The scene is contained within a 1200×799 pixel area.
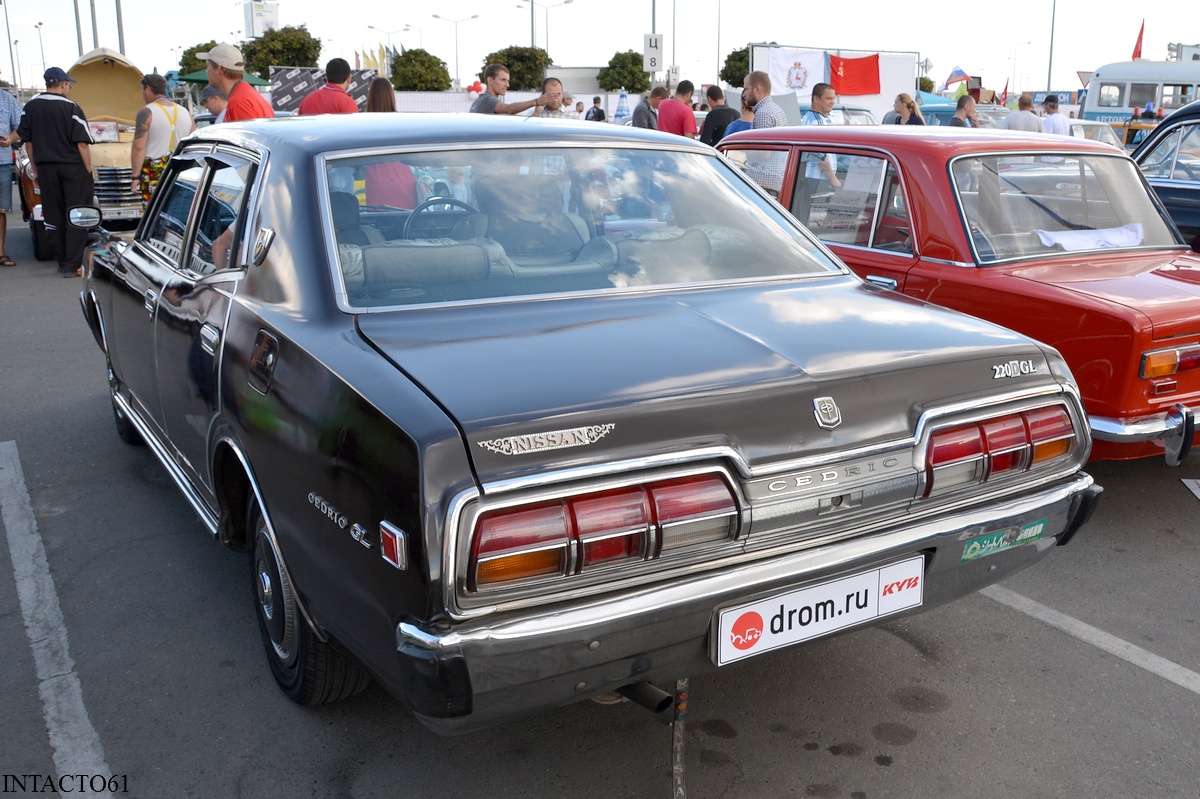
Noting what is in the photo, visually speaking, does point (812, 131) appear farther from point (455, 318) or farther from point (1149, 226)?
point (455, 318)

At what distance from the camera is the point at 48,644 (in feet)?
11.0

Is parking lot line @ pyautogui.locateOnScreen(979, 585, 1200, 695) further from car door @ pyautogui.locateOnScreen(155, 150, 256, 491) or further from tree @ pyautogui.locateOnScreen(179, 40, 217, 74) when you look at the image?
tree @ pyautogui.locateOnScreen(179, 40, 217, 74)

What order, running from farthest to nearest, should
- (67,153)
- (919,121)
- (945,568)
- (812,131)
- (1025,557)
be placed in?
(919,121) → (67,153) → (812,131) → (1025,557) → (945,568)

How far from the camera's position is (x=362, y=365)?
7.68ft

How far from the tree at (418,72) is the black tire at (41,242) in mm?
49562

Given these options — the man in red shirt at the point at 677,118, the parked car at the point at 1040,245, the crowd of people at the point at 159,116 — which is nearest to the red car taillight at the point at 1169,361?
the parked car at the point at 1040,245

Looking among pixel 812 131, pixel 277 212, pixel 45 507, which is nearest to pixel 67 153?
pixel 45 507

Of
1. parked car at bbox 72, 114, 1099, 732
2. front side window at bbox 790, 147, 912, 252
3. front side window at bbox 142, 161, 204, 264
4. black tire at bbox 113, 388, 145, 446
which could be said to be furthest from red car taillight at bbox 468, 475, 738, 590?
black tire at bbox 113, 388, 145, 446

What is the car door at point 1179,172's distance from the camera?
23.9ft

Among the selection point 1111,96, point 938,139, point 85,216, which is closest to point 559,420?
point 85,216

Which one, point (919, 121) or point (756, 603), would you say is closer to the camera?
point (756, 603)

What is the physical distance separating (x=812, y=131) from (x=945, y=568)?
370 centimetres

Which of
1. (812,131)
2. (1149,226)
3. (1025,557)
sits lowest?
(1025,557)

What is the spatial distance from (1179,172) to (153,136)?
8.98 m
